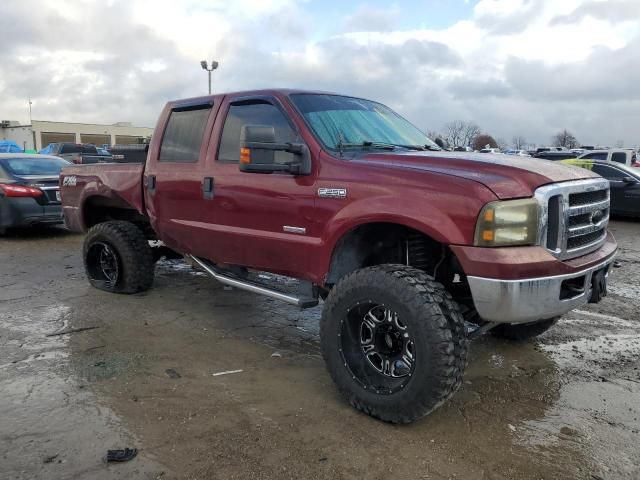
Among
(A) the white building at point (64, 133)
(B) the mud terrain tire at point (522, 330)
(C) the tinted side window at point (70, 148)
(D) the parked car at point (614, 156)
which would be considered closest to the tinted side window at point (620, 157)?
(D) the parked car at point (614, 156)

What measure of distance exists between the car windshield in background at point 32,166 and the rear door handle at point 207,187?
6403mm

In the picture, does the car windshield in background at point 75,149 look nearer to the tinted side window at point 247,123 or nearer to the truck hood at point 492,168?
the tinted side window at point 247,123

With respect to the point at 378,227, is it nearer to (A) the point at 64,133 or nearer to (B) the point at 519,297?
(B) the point at 519,297

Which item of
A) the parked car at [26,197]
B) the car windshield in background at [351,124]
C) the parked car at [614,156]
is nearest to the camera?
the car windshield in background at [351,124]

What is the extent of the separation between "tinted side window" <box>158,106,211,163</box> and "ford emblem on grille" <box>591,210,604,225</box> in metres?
3.09

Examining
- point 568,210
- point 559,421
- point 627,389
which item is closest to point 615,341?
point 627,389

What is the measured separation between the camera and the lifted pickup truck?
2.98 meters

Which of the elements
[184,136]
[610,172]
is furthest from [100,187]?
[610,172]

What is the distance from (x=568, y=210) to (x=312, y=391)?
1991 mm

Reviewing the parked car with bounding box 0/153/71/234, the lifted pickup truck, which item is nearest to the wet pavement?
the lifted pickup truck

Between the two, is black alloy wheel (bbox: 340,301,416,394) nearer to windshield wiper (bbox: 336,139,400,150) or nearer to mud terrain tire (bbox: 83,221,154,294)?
windshield wiper (bbox: 336,139,400,150)

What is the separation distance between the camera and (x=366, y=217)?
11.0 feet

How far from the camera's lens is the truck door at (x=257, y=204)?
12.5 ft

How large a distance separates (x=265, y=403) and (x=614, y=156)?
17.6m
